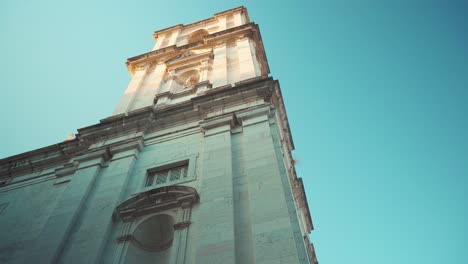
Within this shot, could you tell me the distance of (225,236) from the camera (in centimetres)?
985

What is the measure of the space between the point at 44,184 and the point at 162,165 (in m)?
6.12

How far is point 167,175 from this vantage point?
1416 centimetres

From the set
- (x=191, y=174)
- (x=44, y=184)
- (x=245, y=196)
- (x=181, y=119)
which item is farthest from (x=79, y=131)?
(x=245, y=196)

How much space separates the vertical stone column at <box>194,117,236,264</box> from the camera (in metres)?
9.52

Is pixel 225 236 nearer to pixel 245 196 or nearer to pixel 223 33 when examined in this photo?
pixel 245 196

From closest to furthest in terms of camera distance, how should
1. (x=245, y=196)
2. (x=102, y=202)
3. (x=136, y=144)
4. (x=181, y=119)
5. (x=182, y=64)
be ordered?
(x=245, y=196), (x=102, y=202), (x=136, y=144), (x=181, y=119), (x=182, y=64)

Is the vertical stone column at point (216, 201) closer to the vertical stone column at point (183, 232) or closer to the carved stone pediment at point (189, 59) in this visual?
the vertical stone column at point (183, 232)

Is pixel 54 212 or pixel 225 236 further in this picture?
pixel 54 212

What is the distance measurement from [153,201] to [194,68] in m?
13.3

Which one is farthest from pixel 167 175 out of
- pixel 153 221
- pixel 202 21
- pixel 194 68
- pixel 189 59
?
pixel 202 21

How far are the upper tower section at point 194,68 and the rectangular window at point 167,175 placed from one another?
5.55 m

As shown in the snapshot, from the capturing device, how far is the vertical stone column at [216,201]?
31.2 feet

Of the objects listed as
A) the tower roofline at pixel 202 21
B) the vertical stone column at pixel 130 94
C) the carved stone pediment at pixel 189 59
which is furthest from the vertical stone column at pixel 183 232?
the tower roofline at pixel 202 21

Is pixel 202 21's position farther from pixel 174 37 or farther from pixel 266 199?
pixel 266 199
